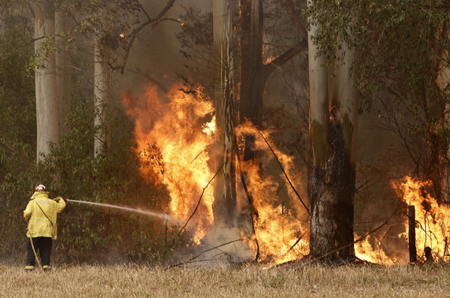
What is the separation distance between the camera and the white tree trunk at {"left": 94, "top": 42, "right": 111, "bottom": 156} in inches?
523

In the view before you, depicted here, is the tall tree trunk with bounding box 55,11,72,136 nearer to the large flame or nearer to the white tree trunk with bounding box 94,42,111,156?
the white tree trunk with bounding box 94,42,111,156

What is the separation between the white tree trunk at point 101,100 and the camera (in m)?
13.3

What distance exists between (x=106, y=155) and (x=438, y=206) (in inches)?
355

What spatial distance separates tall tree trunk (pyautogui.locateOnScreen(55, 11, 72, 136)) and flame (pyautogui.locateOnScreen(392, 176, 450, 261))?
10403mm

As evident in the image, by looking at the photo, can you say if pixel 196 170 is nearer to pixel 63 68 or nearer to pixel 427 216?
pixel 63 68

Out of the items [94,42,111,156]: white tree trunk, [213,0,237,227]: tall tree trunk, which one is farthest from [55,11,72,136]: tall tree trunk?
[213,0,237,227]: tall tree trunk

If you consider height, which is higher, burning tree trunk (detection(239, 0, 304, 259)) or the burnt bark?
burning tree trunk (detection(239, 0, 304, 259))

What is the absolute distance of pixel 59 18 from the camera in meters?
14.8

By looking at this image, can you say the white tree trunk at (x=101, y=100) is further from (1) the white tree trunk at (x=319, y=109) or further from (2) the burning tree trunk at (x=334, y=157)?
(2) the burning tree trunk at (x=334, y=157)

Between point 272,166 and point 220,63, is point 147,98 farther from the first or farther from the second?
point 272,166

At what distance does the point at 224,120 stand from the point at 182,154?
6.07ft

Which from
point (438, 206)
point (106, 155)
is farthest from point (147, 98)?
point (438, 206)

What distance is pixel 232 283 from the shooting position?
→ 7.30 meters

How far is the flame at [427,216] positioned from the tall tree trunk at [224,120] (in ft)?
17.6
